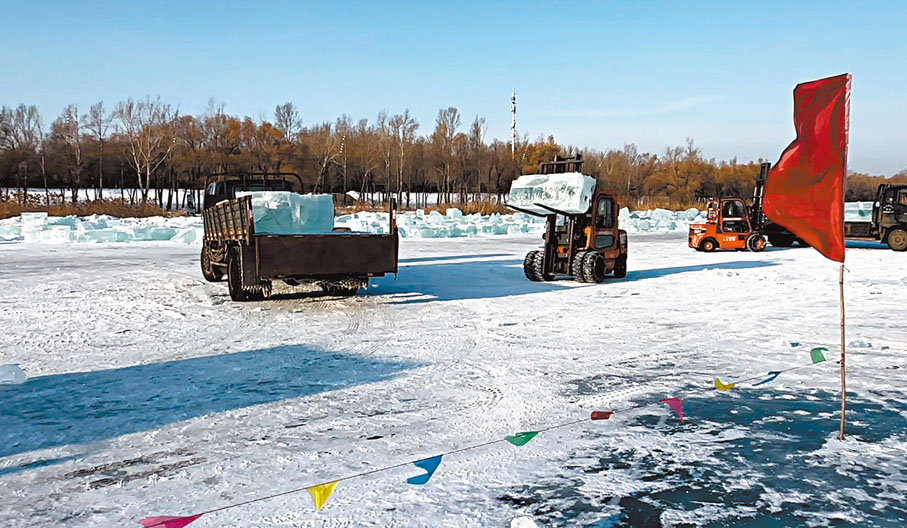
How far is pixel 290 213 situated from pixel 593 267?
642 centimetres

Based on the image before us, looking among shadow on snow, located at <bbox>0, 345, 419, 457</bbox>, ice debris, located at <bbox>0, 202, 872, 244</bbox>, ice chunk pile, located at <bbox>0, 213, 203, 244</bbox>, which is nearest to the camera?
shadow on snow, located at <bbox>0, 345, 419, 457</bbox>

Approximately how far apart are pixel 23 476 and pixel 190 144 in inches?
2272

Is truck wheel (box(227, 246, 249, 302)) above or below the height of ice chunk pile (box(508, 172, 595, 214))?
below

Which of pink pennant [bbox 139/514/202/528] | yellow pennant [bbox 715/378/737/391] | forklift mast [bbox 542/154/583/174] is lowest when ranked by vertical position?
pink pennant [bbox 139/514/202/528]

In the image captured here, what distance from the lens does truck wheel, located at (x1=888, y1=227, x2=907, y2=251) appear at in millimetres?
25266

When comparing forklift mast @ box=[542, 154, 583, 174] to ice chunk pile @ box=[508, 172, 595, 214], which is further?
forklift mast @ box=[542, 154, 583, 174]

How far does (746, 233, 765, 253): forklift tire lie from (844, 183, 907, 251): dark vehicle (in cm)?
440

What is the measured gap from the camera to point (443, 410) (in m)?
5.87

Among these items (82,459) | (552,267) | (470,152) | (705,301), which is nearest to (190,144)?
(470,152)

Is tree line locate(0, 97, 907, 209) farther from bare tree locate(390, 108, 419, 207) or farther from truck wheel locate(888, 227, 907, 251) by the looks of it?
truck wheel locate(888, 227, 907, 251)

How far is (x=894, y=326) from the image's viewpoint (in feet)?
32.5

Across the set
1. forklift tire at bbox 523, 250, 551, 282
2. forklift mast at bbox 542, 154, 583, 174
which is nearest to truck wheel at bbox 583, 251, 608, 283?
forklift tire at bbox 523, 250, 551, 282

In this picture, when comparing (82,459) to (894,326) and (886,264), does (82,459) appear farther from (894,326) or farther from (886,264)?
(886,264)

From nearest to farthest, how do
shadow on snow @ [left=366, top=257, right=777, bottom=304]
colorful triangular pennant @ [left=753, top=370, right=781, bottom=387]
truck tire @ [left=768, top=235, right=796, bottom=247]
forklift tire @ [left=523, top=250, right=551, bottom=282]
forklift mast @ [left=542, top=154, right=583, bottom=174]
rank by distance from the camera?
colorful triangular pennant @ [left=753, top=370, right=781, bottom=387], shadow on snow @ [left=366, top=257, right=777, bottom=304], forklift mast @ [left=542, top=154, right=583, bottom=174], forklift tire @ [left=523, top=250, right=551, bottom=282], truck tire @ [left=768, top=235, right=796, bottom=247]
